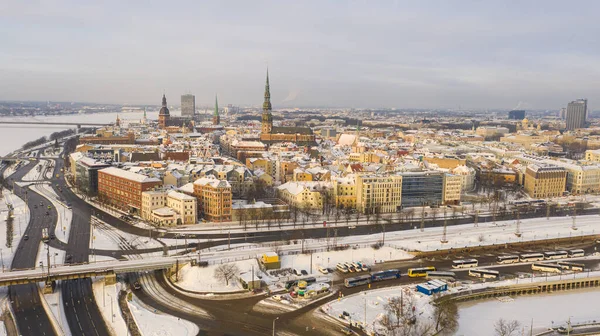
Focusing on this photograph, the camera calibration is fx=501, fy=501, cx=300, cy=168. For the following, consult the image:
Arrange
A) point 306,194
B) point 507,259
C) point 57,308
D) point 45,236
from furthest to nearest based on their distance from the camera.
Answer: point 306,194, point 45,236, point 507,259, point 57,308

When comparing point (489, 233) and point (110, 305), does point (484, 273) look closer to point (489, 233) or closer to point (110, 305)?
point (489, 233)

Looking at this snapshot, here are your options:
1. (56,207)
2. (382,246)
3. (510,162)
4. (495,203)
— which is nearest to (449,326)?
(382,246)

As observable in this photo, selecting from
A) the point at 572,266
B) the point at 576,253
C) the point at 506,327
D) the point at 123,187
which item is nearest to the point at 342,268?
the point at 506,327

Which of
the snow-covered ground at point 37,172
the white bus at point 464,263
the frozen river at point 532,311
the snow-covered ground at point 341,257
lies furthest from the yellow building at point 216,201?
the snow-covered ground at point 37,172

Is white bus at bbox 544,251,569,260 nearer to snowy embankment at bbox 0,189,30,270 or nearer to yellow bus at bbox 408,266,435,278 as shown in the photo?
yellow bus at bbox 408,266,435,278

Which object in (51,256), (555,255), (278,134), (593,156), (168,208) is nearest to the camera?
(51,256)

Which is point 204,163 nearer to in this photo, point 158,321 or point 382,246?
point 382,246
